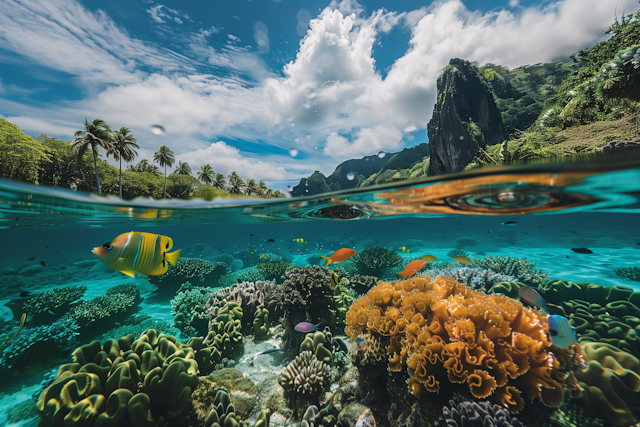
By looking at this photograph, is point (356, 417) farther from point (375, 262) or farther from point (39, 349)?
point (39, 349)

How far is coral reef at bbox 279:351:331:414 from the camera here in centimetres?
393

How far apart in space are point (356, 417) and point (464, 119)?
199ft

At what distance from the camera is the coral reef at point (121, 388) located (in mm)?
2953

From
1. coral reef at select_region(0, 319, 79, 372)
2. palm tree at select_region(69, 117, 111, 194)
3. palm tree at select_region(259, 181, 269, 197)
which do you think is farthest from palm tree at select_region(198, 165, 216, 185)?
coral reef at select_region(0, 319, 79, 372)

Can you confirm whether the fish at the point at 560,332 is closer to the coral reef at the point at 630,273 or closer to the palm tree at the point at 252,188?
the coral reef at the point at 630,273

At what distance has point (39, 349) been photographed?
591 centimetres

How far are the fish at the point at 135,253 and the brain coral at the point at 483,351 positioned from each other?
3128mm

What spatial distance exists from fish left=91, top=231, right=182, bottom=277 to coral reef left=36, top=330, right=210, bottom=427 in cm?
197

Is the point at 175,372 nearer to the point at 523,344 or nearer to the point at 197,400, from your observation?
the point at 197,400

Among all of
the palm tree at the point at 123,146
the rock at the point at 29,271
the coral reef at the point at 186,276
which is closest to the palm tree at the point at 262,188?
the palm tree at the point at 123,146

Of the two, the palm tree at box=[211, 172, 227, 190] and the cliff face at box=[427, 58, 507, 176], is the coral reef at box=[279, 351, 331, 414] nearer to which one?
the cliff face at box=[427, 58, 507, 176]

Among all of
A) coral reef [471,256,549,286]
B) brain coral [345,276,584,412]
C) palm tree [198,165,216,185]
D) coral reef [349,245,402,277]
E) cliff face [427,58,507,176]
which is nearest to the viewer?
brain coral [345,276,584,412]

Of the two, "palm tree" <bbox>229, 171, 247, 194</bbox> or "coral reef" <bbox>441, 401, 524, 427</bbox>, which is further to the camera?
"palm tree" <bbox>229, 171, 247, 194</bbox>

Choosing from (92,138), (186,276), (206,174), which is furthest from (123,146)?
(186,276)
